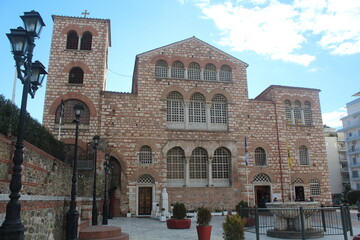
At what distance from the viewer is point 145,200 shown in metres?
23.1

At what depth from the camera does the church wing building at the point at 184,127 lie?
2300cm

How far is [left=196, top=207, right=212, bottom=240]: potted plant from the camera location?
35.9 feet

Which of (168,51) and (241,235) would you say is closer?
(241,235)

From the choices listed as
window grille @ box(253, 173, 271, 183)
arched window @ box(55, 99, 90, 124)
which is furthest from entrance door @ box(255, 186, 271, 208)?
arched window @ box(55, 99, 90, 124)

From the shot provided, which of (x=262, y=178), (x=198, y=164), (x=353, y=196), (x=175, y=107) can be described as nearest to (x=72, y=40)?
(x=175, y=107)

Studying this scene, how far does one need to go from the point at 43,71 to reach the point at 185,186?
17697mm

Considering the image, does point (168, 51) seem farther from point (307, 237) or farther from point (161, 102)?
point (307, 237)

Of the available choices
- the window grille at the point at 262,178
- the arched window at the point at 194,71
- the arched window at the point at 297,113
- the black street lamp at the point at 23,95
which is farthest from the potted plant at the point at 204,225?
the arched window at the point at 297,113

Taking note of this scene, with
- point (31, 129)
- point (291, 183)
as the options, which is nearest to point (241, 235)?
point (31, 129)

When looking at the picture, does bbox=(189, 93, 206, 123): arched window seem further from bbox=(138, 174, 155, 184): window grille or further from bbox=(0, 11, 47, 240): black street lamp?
bbox=(0, 11, 47, 240): black street lamp

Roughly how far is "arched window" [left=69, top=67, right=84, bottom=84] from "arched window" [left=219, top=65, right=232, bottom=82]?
11.8m

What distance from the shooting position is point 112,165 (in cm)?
2356

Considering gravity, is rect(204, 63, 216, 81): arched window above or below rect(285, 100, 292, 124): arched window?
above

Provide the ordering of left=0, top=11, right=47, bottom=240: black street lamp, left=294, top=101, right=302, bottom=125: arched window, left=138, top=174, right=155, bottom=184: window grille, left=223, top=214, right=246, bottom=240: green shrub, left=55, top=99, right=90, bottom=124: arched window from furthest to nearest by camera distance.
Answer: left=294, top=101, right=302, bottom=125: arched window < left=138, top=174, right=155, bottom=184: window grille < left=55, top=99, right=90, bottom=124: arched window < left=223, top=214, right=246, bottom=240: green shrub < left=0, top=11, right=47, bottom=240: black street lamp
